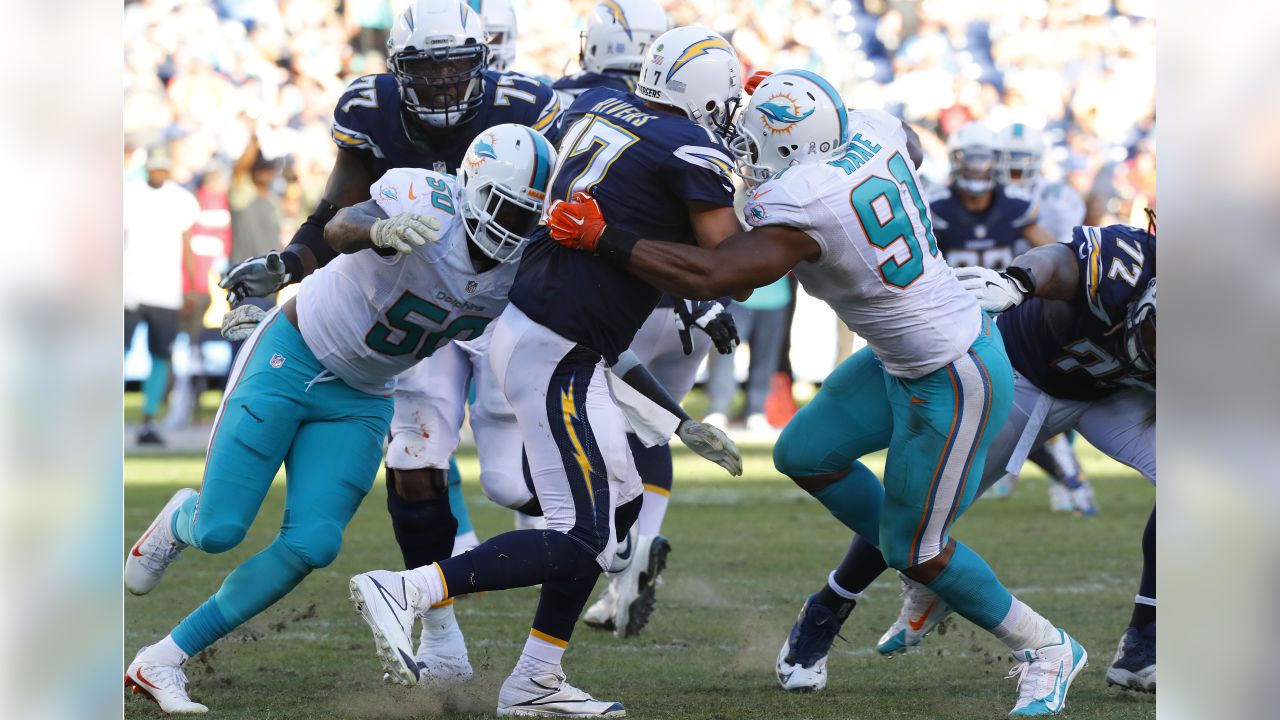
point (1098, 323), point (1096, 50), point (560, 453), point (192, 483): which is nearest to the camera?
point (560, 453)

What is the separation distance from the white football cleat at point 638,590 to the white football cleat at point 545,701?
1.29 metres

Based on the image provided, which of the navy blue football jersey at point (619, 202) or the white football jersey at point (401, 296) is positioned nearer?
the navy blue football jersey at point (619, 202)

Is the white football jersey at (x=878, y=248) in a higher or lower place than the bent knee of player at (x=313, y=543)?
higher

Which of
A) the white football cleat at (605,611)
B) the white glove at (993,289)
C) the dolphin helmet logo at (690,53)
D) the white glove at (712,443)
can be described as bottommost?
the white football cleat at (605,611)

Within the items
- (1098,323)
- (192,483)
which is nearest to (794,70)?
(1098,323)

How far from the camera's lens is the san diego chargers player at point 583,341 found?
3529 mm

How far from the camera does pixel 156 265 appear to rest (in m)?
11.2

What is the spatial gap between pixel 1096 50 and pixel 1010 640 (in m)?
12.4

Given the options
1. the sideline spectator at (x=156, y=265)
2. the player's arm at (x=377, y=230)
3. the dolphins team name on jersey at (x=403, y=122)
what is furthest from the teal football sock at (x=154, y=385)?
the player's arm at (x=377, y=230)

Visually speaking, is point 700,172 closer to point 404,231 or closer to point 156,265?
point 404,231

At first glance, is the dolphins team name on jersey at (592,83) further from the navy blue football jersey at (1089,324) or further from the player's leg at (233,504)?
the player's leg at (233,504)
